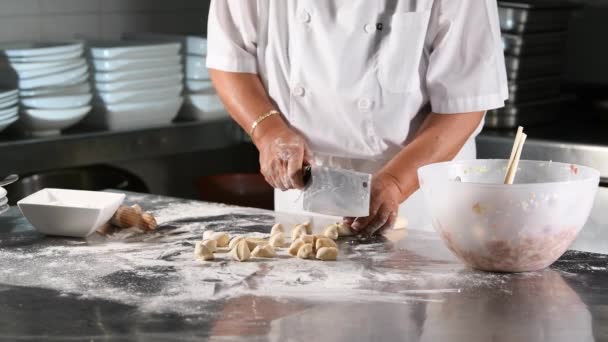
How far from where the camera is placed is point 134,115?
128 inches

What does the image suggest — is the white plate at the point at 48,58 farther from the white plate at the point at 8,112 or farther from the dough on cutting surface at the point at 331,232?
the dough on cutting surface at the point at 331,232

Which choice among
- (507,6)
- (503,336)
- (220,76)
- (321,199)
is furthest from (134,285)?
(507,6)

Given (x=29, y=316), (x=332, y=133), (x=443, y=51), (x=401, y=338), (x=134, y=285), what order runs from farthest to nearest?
(x=332, y=133), (x=443, y=51), (x=134, y=285), (x=29, y=316), (x=401, y=338)

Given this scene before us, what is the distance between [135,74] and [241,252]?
1691mm

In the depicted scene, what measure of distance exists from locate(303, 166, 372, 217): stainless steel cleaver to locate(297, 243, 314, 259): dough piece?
0.18m

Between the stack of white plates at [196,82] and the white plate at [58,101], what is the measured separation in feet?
1.41

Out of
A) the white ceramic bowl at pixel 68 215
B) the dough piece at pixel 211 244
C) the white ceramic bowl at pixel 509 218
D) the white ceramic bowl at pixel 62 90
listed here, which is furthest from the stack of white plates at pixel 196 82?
the white ceramic bowl at pixel 509 218

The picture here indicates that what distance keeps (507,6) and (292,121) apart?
1.16 m

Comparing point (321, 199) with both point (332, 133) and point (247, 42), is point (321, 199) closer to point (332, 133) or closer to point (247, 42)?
point (332, 133)

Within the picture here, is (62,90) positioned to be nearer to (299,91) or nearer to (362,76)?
(299,91)

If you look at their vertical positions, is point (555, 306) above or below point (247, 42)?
below

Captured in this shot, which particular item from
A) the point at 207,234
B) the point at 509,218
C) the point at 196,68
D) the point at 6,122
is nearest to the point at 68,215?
the point at 207,234

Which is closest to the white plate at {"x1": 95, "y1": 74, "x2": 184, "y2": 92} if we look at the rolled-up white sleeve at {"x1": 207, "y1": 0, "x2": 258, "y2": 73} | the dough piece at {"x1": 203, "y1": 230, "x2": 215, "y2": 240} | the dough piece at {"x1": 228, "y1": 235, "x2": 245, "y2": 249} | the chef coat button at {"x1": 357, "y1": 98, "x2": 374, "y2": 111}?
the rolled-up white sleeve at {"x1": 207, "y1": 0, "x2": 258, "y2": 73}

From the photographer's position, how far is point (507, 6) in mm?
3146
